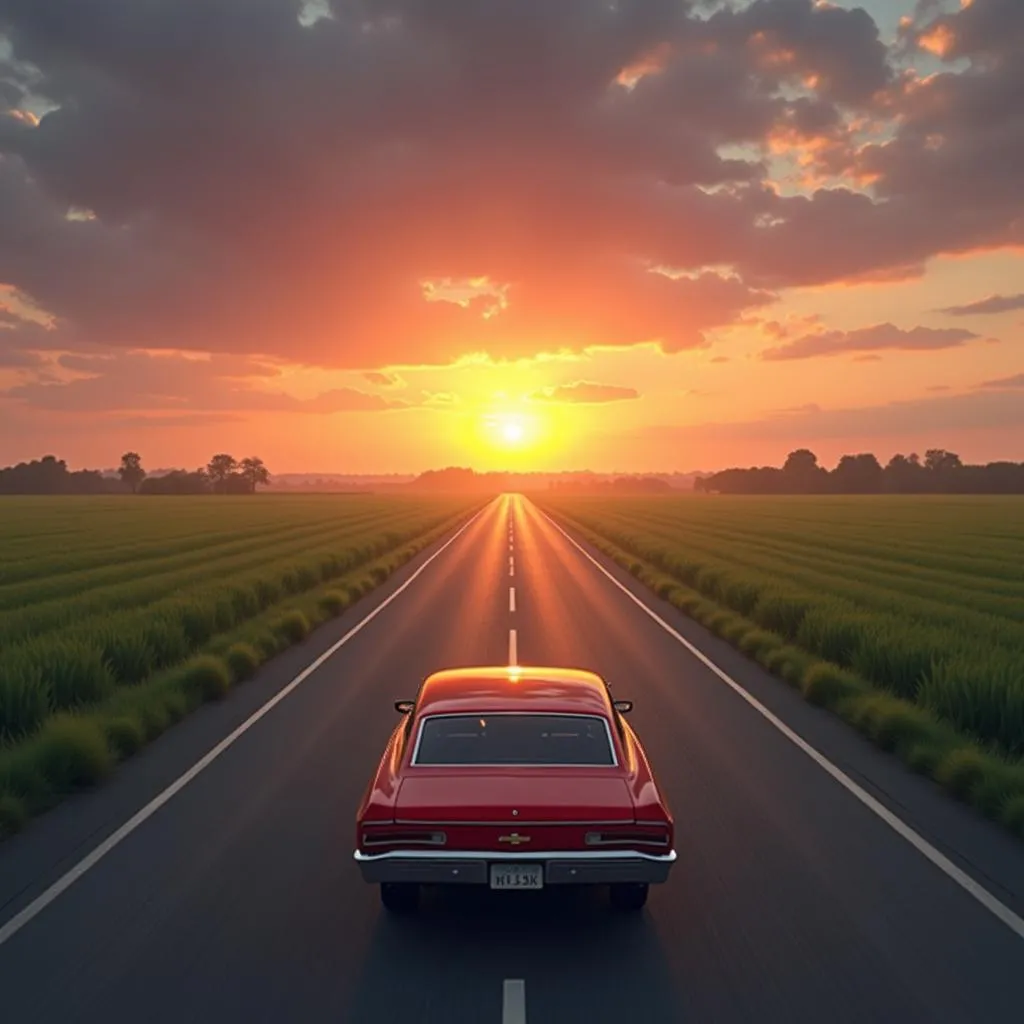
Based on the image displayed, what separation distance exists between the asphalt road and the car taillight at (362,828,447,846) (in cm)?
61

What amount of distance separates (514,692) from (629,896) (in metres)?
1.66

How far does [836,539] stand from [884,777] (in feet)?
140

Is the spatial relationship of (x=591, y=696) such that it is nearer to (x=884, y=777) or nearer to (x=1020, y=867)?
(x=1020, y=867)

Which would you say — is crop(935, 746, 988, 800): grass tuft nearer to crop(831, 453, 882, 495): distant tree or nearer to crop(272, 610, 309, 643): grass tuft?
crop(272, 610, 309, 643): grass tuft

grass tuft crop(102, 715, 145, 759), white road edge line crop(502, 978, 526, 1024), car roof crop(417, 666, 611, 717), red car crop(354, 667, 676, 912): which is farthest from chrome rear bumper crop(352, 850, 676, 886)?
grass tuft crop(102, 715, 145, 759)

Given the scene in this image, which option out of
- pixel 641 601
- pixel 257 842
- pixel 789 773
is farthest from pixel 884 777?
pixel 641 601

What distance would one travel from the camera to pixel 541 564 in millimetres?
36750

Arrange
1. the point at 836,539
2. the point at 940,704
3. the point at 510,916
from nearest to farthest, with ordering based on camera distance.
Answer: the point at 510,916 < the point at 940,704 < the point at 836,539

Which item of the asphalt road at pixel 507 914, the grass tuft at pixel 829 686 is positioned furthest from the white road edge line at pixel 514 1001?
the grass tuft at pixel 829 686

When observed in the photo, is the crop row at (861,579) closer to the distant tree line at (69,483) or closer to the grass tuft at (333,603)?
the grass tuft at (333,603)

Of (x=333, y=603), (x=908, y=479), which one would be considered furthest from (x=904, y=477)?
(x=333, y=603)

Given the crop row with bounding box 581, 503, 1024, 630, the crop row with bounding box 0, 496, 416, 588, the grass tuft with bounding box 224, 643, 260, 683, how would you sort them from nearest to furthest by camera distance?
the grass tuft with bounding box 224, 643, 260, 683 → the crop row with bounding box 581, 503, 1024, 630 → the crop row with bounding box 0, 496, 416, 588

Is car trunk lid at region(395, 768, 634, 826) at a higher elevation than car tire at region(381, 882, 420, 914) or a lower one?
higher

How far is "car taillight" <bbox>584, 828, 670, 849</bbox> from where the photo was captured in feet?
19.8
